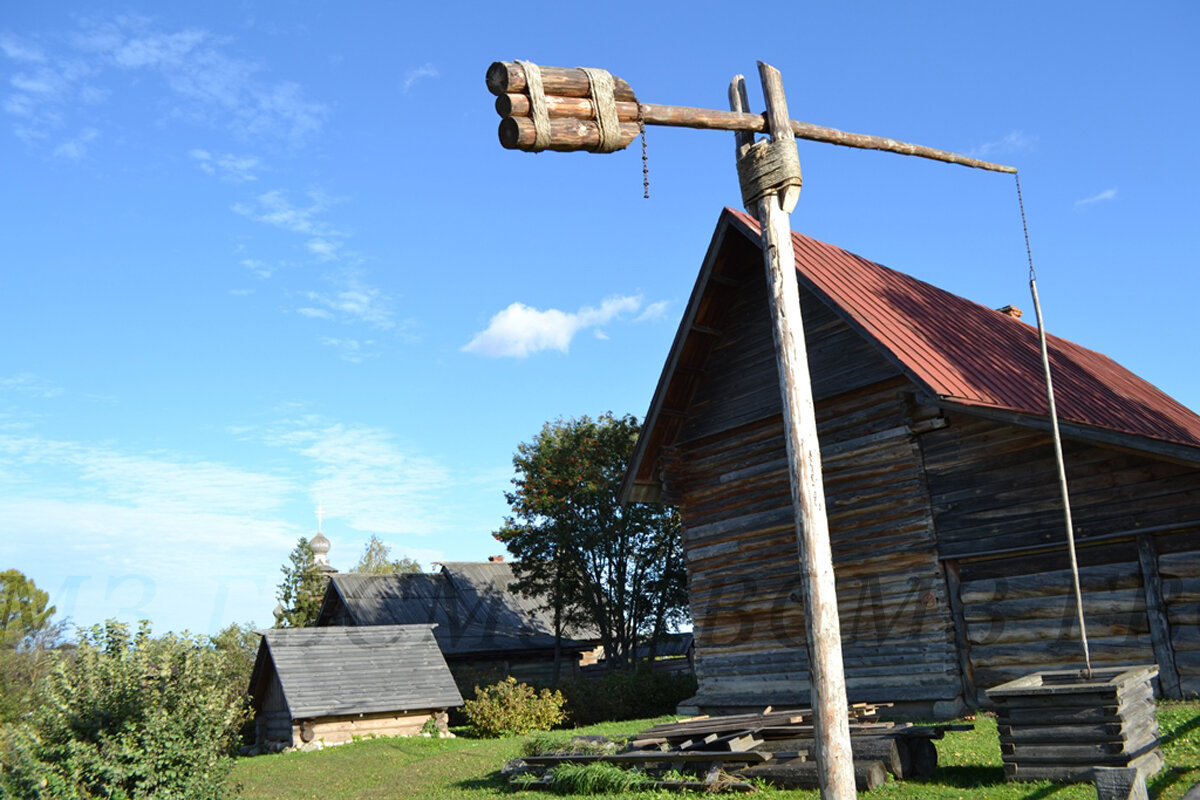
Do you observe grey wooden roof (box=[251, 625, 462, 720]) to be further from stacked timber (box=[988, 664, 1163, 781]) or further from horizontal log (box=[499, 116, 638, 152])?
horizontal log (box=[499, 116, 638, 152])

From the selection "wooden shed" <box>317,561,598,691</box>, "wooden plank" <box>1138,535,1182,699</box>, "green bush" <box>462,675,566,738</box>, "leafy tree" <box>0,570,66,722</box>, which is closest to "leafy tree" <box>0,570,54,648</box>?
"leafy tree" <box>0,570,66,722</box>

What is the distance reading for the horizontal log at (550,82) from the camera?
21.2 feet

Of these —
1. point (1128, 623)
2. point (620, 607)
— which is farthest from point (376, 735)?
point (1128, 623)

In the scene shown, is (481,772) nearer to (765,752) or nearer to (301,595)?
(765,752)

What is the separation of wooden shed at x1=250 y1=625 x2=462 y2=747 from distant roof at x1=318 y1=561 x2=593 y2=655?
249 inches

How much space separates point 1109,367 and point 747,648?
46.2 ft

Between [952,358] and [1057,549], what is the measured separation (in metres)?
3.84

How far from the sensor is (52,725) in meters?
10.7

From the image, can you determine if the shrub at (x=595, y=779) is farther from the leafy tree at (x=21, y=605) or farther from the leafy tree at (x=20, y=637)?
the leafy tree at (x=21, y=605)

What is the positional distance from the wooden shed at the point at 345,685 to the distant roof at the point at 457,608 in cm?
633

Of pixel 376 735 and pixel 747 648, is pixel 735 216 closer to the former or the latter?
pixel 747 648

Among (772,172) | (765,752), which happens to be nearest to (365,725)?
(765,752)

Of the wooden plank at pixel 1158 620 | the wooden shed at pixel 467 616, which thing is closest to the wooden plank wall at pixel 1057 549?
the wooden plank at pixel 1158 620

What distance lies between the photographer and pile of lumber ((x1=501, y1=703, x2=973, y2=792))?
417 inches
